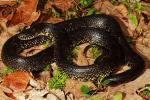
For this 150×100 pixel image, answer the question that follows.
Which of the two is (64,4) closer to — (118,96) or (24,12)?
(24,12)

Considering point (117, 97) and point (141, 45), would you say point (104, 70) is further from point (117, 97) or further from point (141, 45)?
point (141, 45)

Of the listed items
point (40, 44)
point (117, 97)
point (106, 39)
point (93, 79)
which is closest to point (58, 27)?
point (40, 44)

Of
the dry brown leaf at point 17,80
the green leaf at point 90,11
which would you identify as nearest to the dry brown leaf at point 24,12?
the green leaf at point 90,11

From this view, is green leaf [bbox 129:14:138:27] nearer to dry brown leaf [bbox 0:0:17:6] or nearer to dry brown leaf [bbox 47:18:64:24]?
dry brown leaf [bbox 47:18:64:24]

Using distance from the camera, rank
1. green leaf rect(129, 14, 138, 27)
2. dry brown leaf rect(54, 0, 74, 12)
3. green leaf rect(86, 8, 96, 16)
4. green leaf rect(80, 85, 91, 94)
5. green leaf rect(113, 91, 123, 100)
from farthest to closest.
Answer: dry brown leaf rect(54, 0, 74, 12), green leaf rect(86, 8, 96, 16), green leaf rect(129, 14, 138, 27), green leaf rect(80, 85, 91, 94), green leaf rect(113, 91, 123, 100)

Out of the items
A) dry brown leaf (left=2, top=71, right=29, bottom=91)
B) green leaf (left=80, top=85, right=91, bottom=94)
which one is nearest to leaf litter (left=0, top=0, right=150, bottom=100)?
dry brown leaf (left=2, top=71, right=29, bottom=91)

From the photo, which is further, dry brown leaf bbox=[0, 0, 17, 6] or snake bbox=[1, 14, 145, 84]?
dry brown leaf bbox=[0, 0, 17, 6]

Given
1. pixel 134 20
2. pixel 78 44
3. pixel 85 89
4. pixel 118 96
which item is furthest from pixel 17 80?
pixel 134 20
